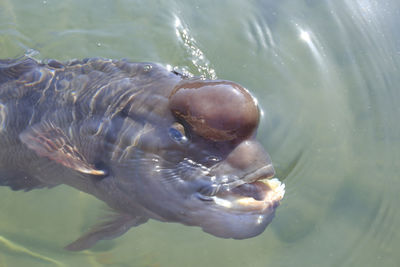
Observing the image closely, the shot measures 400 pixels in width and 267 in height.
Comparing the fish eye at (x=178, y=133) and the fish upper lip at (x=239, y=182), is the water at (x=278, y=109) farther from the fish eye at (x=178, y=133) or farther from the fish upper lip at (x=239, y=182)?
the fish eye at (x=178, y=133)

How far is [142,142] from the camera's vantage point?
129 inches

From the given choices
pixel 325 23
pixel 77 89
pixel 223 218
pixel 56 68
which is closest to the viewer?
pixel 223 218

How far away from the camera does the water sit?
177 inches

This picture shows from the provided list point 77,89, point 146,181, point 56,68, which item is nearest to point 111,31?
point 56,68

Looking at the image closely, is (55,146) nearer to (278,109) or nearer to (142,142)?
(142,142)

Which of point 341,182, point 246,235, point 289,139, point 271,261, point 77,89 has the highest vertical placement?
point 77,89

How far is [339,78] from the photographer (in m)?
5.58

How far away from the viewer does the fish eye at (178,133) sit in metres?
3.05

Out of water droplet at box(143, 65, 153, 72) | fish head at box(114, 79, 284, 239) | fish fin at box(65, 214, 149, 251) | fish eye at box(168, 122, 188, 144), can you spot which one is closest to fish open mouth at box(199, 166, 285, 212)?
fish head at box(114, 79, 284, 239)

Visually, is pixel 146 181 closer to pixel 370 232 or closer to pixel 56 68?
pixel 56 68

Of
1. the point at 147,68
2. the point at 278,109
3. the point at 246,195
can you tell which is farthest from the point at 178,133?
the point at 278,109

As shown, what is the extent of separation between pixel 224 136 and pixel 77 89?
5.20ft

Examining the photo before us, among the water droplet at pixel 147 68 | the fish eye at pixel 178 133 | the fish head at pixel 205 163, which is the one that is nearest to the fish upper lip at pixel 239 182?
the fish head at pixel 205 163

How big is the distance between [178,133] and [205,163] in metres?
0.29
